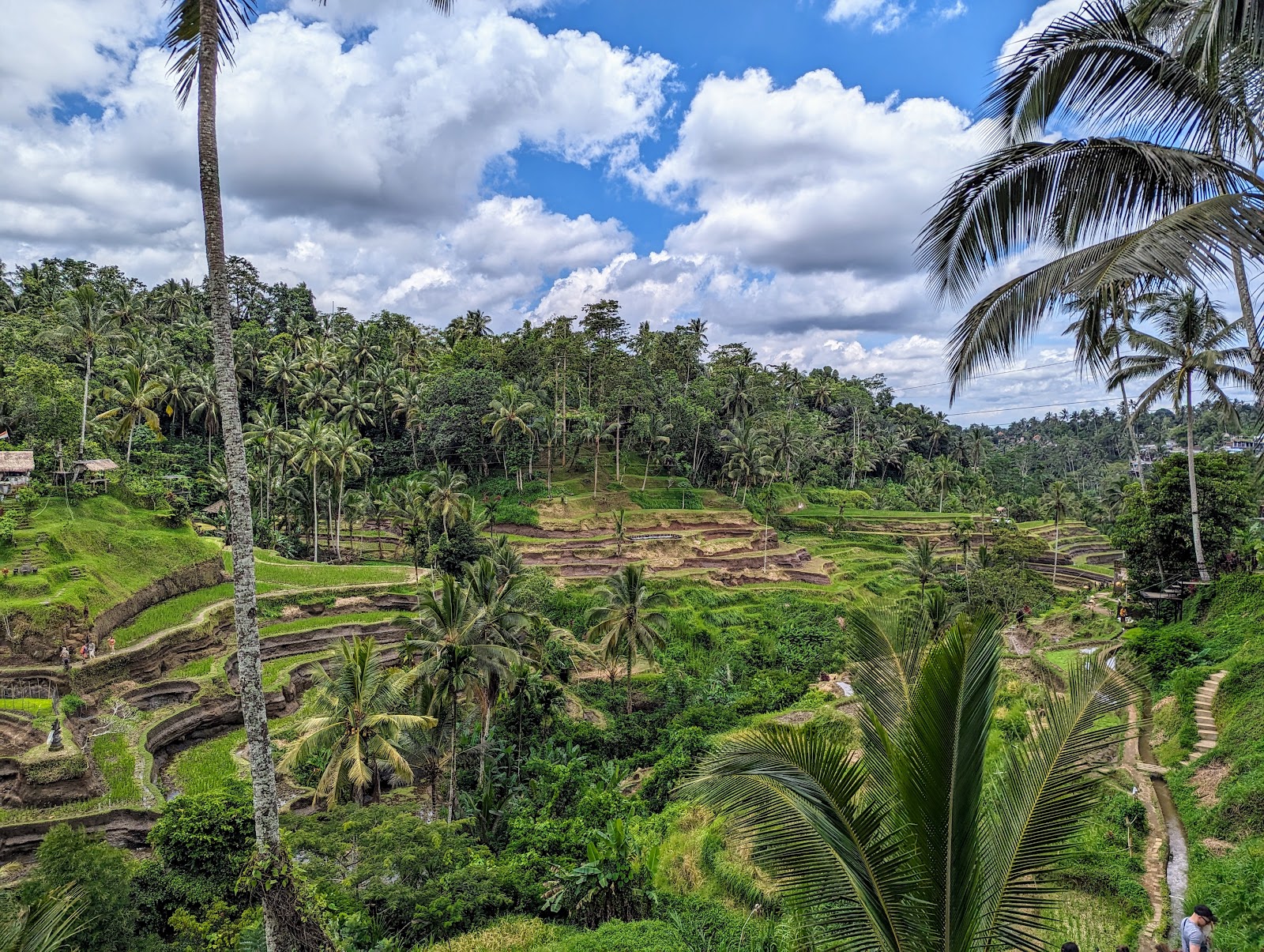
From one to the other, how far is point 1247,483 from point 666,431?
127ft

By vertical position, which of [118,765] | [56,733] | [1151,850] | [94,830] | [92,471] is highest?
[92,471]

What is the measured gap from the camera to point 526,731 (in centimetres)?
2773

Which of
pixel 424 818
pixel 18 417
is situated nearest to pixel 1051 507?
pixel 424 818

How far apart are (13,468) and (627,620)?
2842cm

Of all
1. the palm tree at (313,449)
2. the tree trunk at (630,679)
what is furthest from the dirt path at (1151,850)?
the palm tree at (313,449)

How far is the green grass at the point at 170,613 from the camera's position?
2759cm

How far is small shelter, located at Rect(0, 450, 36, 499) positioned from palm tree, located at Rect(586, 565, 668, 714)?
2652cm

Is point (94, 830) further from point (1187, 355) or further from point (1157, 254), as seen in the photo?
point (1187, 355)

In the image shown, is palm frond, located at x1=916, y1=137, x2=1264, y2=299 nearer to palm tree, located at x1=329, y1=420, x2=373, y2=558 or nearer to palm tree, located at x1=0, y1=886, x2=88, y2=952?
palm tree, located at x1=0, y1=886, x2=88, y2=952

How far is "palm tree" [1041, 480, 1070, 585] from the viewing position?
2009 inches

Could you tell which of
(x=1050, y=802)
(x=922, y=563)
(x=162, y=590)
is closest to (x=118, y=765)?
(x=162, y=590)

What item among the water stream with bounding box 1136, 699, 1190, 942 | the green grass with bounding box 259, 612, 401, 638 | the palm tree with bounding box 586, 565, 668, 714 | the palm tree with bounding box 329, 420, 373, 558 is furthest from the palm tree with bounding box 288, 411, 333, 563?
the water stream with bounding box 1136, 699, 1190, 942

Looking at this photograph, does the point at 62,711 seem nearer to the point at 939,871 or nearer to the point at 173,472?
the point at 939,871

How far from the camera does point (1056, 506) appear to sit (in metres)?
53.8
